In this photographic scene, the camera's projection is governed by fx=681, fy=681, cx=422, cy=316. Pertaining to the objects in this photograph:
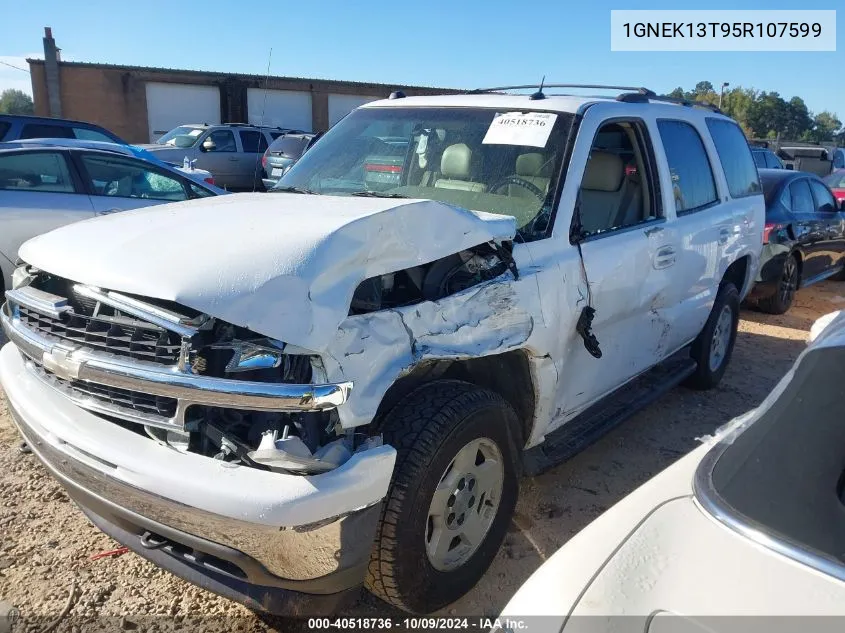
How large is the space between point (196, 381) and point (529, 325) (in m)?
1.39

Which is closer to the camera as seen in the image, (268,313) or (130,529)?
(268,313)

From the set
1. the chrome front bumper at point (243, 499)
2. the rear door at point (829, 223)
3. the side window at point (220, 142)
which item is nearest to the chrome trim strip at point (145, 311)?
the chrome front bumper at point (243, 499)

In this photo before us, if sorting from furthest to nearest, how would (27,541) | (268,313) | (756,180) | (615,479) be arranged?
(756,180) → (615,479) → (27,541) → (268,313)

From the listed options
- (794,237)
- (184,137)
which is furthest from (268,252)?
(184,137)

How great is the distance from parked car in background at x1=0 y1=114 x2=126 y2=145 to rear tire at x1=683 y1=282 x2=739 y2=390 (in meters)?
9.15

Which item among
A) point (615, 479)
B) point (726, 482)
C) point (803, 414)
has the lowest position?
point (615, 479)

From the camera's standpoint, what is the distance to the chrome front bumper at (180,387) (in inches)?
78.8

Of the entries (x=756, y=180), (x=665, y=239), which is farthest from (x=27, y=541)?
(x=756, y=180)

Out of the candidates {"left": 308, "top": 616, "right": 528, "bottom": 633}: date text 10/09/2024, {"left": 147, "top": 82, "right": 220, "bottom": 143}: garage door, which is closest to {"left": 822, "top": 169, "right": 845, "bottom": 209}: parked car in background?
{"left": 308, "top": 616, "right": 528, "bottom": 633}: date text 10/09/2024

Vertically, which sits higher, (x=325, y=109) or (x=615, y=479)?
(x=325, y=109)

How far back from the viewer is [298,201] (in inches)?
123

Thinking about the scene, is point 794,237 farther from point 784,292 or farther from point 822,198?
point 822,198

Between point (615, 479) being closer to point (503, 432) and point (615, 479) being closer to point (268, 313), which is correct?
point (503, 432)

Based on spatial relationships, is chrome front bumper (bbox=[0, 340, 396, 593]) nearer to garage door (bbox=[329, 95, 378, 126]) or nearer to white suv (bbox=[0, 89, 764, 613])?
white suv (bbox=[0, 89, 764, 613])
